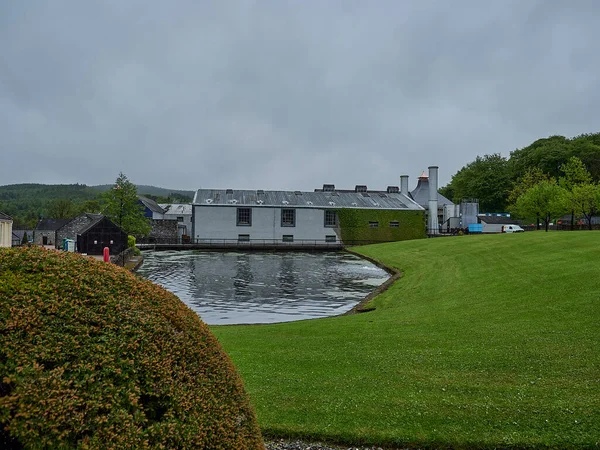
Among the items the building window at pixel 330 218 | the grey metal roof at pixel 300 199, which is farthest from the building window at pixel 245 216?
the building window at pixel 330 218

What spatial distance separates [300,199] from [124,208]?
20497 millimetres

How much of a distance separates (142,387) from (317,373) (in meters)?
4.51

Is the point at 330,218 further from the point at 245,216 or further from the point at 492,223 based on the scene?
the point at 492,223

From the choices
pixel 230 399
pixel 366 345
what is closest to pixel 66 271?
pixel 230 399

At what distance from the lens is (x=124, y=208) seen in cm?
4641

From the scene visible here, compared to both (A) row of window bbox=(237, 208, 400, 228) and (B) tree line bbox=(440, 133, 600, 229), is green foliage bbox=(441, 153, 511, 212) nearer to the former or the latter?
(B) tree line bbox=(440, 133, 600, 229)

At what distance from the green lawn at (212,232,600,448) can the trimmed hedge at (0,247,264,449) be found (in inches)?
92.2

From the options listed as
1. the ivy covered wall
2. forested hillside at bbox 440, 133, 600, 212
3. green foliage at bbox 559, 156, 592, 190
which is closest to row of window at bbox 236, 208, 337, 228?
the ivy covered wall

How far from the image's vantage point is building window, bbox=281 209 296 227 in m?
52.3

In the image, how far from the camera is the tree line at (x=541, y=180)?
4231 centimetres

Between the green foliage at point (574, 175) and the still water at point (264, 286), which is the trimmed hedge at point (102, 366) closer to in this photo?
the still water at point (264, 286)

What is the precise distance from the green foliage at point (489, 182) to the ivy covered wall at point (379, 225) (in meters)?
30.7

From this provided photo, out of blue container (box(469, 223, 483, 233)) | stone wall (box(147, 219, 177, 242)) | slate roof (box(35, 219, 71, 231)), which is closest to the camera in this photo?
blue container (box(469, 223, 483, 233))

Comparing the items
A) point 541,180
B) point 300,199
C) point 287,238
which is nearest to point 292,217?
point 287,238
